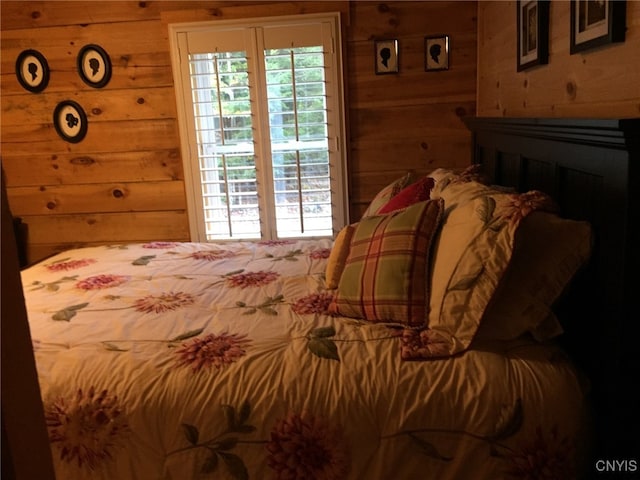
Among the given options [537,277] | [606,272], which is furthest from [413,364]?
[606,272]

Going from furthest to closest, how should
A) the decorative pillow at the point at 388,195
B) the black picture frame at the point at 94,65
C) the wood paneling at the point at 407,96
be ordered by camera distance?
→ the black picture frame at the point at 94,65 < the wood paneling at the point at 407,96 < the decorative pillow at the point at 388,195

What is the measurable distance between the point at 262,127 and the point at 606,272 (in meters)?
2.41

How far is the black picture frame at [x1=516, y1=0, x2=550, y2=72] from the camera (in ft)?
6.34

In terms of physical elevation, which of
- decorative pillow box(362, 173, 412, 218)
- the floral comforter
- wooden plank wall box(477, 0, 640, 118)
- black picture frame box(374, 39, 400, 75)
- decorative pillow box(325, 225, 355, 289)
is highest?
black picture frame box(374, 39, 400, 75)

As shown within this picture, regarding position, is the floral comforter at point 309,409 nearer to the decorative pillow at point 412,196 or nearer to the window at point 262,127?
the decorative pillow at point 412,196

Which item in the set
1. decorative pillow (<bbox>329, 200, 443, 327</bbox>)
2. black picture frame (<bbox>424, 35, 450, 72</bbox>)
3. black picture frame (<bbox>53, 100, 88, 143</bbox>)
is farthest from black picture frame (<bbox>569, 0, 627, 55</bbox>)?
black picture frame (<bbox>53, 100, 88, 143</bbox>)

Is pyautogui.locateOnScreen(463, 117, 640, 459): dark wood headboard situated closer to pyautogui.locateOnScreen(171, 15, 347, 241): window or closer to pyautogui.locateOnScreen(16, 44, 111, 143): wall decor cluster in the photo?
pyautogui.locateOnScreen(171, 15, 347, 241): window

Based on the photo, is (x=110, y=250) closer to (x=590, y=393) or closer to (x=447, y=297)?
(x=447, y=297)

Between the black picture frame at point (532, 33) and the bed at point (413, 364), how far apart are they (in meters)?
0.48

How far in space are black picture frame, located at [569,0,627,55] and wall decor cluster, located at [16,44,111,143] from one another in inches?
107

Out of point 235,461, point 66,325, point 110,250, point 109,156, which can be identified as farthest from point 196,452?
point 109,156

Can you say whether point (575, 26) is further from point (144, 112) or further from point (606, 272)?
point (144, 112)

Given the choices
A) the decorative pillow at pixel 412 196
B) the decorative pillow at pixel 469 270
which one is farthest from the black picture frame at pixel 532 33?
the decorative pillow at pixel 469 270

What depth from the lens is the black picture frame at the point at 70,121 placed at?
3.43m
